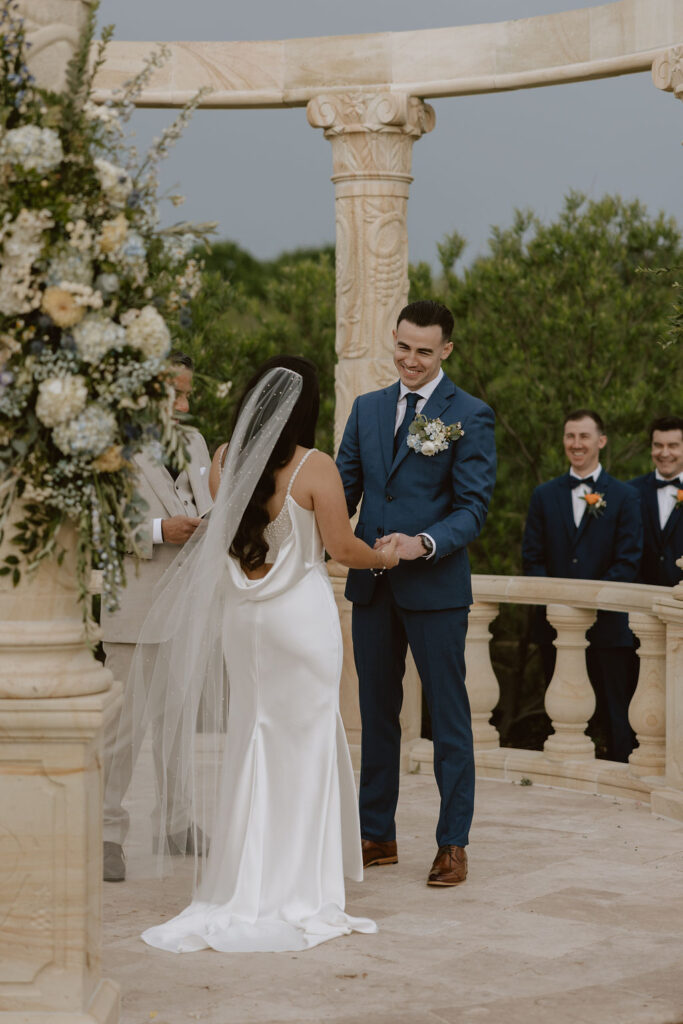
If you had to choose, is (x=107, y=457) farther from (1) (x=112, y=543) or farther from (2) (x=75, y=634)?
(2) (x=75, y=634)

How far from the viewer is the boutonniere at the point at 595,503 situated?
814 centimetres

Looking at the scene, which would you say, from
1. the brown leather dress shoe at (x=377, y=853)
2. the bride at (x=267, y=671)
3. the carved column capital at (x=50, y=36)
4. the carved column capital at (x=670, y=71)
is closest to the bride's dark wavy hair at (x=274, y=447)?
the bride at (x=267, y=671)

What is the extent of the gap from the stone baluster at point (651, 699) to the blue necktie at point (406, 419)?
6.42 ft

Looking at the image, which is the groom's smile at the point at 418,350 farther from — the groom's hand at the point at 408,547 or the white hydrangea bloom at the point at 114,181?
the white hydrangea bloom at the point at 114,181

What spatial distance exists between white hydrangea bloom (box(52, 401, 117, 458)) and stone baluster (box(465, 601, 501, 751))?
4665 mm

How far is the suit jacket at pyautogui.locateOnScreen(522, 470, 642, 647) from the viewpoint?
8.16 meters

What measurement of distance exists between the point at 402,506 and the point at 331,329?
8.91 meters

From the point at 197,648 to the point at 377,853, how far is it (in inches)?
52.2

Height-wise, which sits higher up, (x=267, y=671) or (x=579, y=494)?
(x=579, y=494)

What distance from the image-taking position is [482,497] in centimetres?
591

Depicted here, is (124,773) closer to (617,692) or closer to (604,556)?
(617,692)

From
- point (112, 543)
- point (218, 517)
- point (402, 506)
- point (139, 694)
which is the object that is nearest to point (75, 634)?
point (112, 543)

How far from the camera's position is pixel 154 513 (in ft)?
19.9

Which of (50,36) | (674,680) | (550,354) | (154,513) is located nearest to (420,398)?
(154,513)
